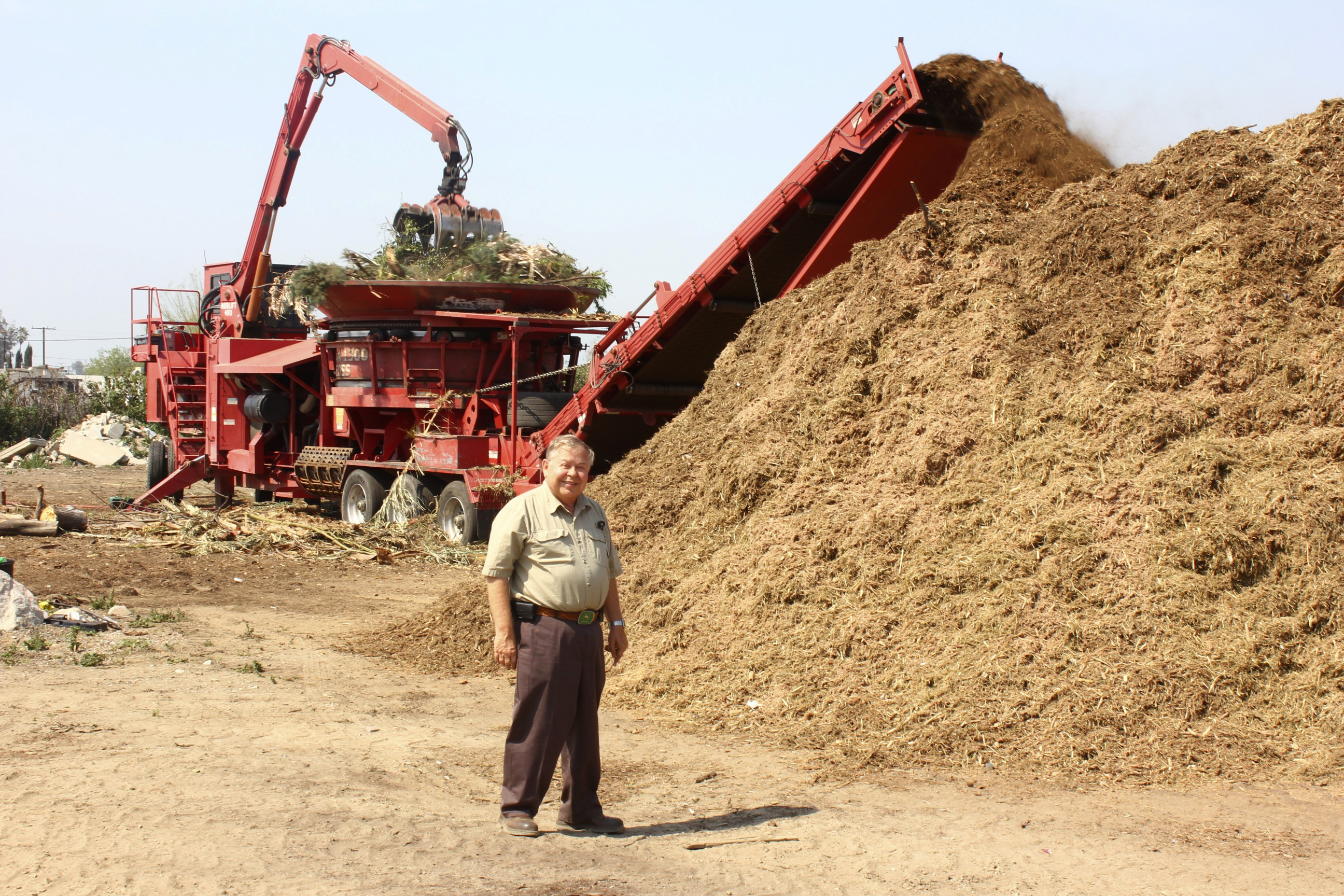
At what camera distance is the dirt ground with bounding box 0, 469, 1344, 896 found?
402cm

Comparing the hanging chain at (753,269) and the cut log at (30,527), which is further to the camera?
the cut log at (30,527)

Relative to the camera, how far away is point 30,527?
1371 cm

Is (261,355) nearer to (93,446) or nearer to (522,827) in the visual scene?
(522,827)

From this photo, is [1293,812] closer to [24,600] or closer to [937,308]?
[937,308]

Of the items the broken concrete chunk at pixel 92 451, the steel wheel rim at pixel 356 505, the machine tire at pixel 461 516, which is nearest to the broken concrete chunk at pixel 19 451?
the broken concrete chunk at pixel 92 451

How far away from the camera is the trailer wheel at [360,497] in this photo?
47.5 ft

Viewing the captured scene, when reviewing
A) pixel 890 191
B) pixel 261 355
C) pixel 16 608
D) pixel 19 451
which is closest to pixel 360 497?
pixel 261 355

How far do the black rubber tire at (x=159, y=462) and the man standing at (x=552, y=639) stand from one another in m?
17.3

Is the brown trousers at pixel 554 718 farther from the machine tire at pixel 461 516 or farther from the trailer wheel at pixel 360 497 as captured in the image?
the trailer wheel at pixel 360 497

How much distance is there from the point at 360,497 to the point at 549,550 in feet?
35.6

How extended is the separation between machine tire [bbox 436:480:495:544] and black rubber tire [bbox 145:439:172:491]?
29.3ft

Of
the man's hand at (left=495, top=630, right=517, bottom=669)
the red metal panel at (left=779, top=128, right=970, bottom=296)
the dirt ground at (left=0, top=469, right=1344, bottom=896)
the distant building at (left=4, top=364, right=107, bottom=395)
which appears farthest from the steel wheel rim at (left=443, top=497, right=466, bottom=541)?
the distant building at (left=4, top=364, right=107, bottom=395)

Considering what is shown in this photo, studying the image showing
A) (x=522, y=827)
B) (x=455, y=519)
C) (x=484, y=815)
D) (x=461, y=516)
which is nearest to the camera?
(x=522, y=827)

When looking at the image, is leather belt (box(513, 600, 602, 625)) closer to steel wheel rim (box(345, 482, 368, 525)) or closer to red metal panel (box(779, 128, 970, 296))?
red metal panel (box(779, 128, 970, 296))
